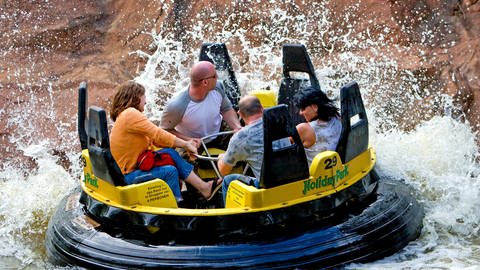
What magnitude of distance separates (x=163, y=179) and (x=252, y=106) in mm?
845

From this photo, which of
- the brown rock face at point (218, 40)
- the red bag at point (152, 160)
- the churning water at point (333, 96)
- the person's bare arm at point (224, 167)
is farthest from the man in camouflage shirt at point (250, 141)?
the brown rock face at point (218, 40)

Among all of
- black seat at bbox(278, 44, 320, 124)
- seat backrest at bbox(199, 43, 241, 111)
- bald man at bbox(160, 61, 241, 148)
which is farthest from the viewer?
seat backrest at bbox(199, 43, 241, 111)

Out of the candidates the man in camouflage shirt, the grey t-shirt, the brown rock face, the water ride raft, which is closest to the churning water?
the brown rock face

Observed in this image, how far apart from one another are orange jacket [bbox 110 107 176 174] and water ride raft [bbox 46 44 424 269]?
19cm

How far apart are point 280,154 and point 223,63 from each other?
7.38ft

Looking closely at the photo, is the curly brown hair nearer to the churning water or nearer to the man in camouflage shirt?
the man in camouflage shirt

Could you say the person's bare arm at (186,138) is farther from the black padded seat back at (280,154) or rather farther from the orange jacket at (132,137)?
the black padded seat back at (280,154)

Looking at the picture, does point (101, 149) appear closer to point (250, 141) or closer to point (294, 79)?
point (250, 141)

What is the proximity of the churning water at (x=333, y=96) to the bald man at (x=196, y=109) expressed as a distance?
55.2 inches

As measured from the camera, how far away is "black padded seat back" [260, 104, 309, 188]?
5.57 metres

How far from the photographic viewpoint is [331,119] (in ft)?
20.4

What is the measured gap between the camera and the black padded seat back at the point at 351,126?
6.03 meters

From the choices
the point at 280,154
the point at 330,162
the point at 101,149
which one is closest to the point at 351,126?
the point at 330,162

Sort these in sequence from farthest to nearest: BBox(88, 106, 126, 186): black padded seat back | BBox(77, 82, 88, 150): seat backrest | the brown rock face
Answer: the brown rock face, BBox(77, 82, 88, 150): seat backrest, BBox(88, 106, 126, 186): black padded seat back
